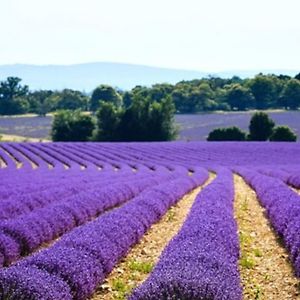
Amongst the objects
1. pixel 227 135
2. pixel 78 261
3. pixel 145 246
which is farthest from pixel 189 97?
pixel 78 261

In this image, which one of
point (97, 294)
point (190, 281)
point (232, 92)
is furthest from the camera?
point (232, 92)

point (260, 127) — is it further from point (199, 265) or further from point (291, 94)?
point (199, 265)

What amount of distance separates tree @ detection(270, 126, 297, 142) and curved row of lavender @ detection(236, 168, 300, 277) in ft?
119

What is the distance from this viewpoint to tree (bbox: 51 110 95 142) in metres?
64.6

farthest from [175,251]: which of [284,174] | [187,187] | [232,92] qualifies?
[232,92]

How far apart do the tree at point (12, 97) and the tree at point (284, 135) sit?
2759 inches

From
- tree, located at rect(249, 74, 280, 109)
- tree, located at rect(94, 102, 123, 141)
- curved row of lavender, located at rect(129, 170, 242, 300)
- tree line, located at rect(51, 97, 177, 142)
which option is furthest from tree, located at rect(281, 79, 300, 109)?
curved row of lavender, located at rect(129, 170, 242, 300)

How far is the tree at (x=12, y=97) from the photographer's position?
111 metres

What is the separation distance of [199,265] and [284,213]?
526cm

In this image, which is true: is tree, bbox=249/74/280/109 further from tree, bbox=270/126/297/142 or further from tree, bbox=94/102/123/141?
tree, bbox=270/126/297/142

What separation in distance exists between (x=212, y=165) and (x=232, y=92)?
73968mm

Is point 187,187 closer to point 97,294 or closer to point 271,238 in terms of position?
point 271,238

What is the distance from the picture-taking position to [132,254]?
9062 millimetres

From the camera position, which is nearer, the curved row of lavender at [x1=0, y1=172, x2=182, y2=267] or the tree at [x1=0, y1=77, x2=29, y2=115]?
the curved row of lavender at [x1=0, y1=172, x2=182, y2=267]
